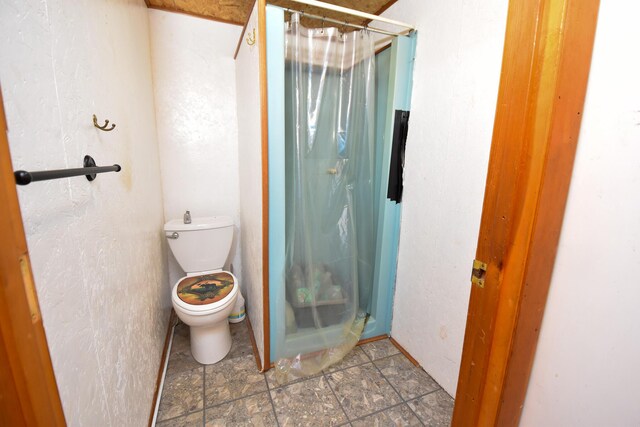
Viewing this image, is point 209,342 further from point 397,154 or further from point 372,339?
point 397,154

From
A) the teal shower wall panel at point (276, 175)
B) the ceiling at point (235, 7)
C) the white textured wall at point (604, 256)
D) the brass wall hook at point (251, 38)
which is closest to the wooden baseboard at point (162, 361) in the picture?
the teal shower wall panel at point (276, 175)

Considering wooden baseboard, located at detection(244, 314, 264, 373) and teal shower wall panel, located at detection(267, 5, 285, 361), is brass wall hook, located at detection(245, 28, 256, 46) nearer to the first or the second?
teal shower wall panel, located at detection(267, 5, 285, 361)

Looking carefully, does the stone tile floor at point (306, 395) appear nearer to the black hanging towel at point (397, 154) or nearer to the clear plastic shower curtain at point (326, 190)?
the clear plastic shower curtain at point (326, 190)

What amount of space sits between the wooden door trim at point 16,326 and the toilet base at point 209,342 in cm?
130

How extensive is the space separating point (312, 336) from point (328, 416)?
0.42 meters

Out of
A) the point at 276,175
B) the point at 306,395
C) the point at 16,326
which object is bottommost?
the point at 306,395

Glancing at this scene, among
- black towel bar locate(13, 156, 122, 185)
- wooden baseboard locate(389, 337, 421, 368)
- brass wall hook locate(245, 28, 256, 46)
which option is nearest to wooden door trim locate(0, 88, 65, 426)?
black towel bar locate(13, 156, 122, 185)

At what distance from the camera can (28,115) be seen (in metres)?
0.55

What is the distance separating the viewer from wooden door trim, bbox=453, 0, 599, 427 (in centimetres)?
51

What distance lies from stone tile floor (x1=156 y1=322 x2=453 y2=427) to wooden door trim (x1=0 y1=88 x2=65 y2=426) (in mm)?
1146

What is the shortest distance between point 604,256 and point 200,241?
1906mm

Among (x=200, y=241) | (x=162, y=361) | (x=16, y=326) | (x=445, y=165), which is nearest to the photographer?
(x=16, y=326)

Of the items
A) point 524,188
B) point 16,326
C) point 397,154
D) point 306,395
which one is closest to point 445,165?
point 397,154

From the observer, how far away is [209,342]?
1.62m
